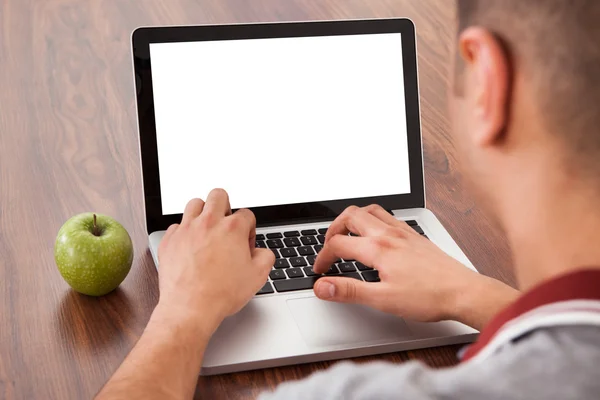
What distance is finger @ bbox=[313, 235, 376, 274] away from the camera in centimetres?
100

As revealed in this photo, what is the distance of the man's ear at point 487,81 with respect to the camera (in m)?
0.58

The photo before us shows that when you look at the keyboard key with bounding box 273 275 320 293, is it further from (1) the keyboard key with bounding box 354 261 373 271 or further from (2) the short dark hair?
(2) the short dark hair

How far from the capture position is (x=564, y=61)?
0.54 m

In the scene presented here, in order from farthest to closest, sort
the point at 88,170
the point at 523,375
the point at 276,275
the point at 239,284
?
the point at 88,170, the point at 276,275, the point at 239,284, the point at 523,375

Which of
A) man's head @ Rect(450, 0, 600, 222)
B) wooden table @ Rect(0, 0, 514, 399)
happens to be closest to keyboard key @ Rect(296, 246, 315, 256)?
wooden table @ Rect(0, 0, 514, 399)

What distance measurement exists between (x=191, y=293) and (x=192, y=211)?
0.16 m

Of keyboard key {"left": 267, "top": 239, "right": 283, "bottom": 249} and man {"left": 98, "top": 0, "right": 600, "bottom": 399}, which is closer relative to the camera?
man {"left": 98, "top": 0, "right": 600, "bottom": 399}

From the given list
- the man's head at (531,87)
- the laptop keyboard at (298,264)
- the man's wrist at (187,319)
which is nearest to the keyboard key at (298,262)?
the laptop keyboard at (298,264)

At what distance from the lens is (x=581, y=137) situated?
0.54 m

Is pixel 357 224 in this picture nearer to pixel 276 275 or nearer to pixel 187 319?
pixel 276 275

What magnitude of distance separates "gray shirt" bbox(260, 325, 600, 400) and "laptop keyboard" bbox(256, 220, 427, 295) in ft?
1.60

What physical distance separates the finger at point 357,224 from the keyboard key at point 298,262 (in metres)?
0.05

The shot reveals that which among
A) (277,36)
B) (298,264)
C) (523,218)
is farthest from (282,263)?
(523,218)

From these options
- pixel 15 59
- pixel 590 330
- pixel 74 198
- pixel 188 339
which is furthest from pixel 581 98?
pixel 15 59
